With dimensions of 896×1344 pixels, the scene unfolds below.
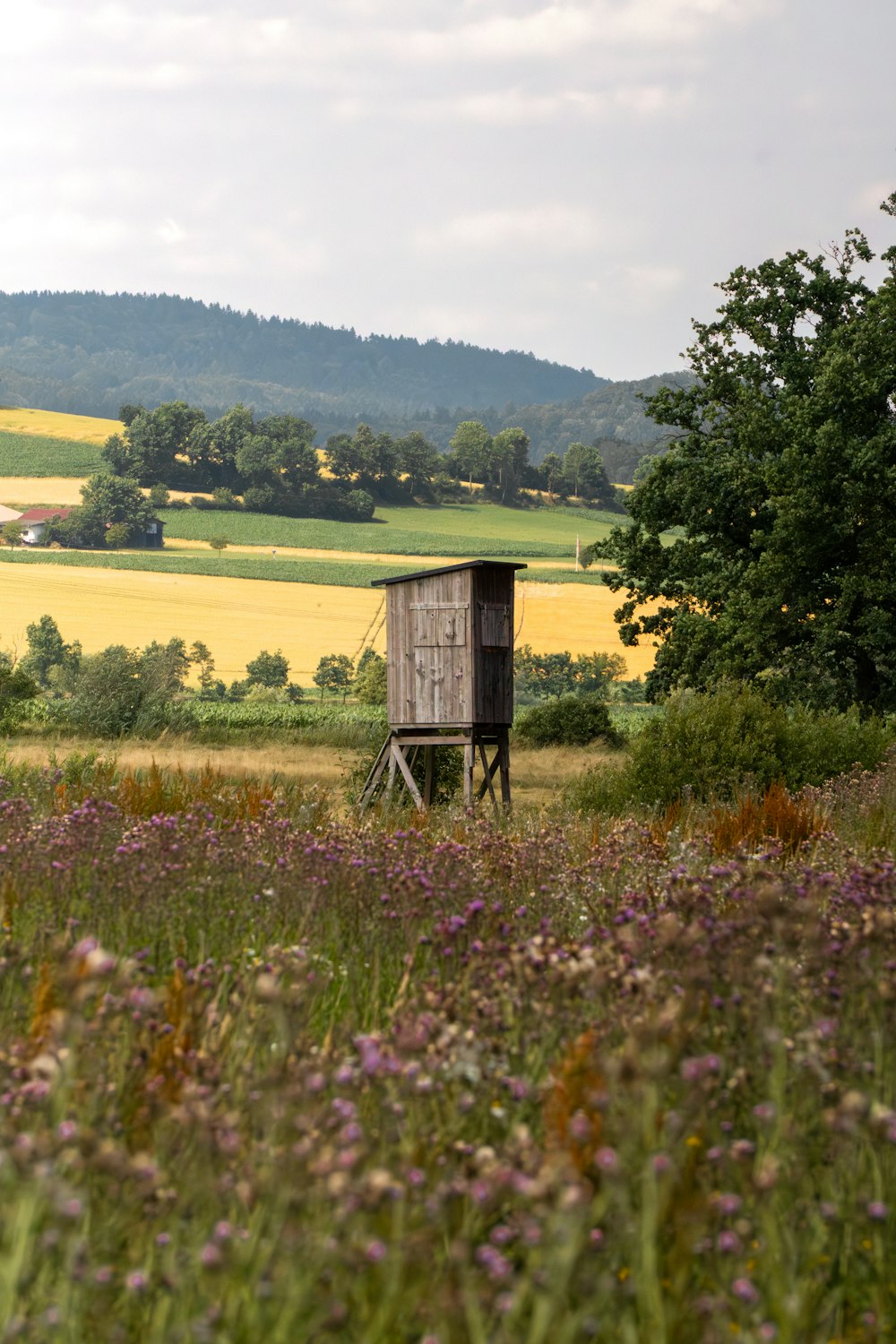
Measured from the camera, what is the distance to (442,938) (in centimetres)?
485

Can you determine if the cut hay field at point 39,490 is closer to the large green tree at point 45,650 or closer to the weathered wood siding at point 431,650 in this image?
the large green tree at point 45,650

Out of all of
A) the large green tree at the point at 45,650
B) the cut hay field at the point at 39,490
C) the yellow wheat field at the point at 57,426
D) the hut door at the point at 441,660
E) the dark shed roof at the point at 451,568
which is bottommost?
the large green tree at the point at 45,650

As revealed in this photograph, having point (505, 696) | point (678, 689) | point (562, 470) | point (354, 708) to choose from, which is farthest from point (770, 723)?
point (562, 470)

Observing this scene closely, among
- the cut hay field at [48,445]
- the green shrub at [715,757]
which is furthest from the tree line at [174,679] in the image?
the cut hay field at [48,445]

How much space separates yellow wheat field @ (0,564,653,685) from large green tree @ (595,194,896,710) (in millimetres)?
40786

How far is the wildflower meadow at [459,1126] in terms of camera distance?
94.9 inches

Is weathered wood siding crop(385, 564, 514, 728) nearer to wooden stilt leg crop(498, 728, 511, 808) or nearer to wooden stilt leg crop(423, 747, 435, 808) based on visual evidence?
wooden stilt leg crop(498, 728, 511, 808)

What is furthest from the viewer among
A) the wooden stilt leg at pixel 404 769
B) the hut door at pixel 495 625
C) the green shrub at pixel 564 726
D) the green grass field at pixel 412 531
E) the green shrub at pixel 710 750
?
the green grass field at pixel 412 531

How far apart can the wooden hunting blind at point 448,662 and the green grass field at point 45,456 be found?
97.4m

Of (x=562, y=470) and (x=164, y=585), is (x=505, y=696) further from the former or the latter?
(x=562, y=470)

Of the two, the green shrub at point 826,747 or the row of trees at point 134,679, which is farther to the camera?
the row of trees at point 134,679

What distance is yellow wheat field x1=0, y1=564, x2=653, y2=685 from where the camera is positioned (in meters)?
75.9

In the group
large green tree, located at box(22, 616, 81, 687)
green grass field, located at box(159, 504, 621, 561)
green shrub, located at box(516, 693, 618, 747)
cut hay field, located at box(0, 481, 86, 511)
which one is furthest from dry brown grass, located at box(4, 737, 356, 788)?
cut hay field, located at box(0, 481, 86, 511)

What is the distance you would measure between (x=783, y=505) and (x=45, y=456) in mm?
103232
